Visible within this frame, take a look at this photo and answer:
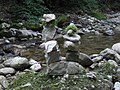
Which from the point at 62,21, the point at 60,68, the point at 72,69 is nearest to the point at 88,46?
the point at 62,21

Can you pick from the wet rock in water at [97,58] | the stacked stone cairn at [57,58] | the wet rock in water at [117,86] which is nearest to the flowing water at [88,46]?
the wet rock in water at [97,58]

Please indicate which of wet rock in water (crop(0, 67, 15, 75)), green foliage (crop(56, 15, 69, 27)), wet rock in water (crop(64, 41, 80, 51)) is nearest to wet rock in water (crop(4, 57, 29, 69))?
wet rock in water (crop(0, 67, 15, 75))

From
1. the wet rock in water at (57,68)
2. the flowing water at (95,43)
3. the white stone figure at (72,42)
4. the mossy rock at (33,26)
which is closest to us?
the wet rock in water at (57,68)

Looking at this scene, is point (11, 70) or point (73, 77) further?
point (11, 70)

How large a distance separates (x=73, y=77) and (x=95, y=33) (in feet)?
24.8

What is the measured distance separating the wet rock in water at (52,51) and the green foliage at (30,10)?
7.69 m

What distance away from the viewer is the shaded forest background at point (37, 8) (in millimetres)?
12664

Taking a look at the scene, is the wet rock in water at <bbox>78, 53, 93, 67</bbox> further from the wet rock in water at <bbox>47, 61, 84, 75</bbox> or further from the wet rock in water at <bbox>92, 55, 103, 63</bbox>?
the wet rock in water at <bbox>47, 61, 84, 75</bbox>

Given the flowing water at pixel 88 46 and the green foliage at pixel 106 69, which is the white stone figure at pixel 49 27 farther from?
the flowing water at pixel 88 46

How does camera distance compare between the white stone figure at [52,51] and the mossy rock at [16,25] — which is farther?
the mossy rock at [16,25]

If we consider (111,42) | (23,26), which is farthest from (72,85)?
(23,26)

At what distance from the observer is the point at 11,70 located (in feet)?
20.2

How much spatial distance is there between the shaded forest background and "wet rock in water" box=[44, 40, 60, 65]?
768cm

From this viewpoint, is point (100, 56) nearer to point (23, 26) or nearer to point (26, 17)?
point (23, 26)
